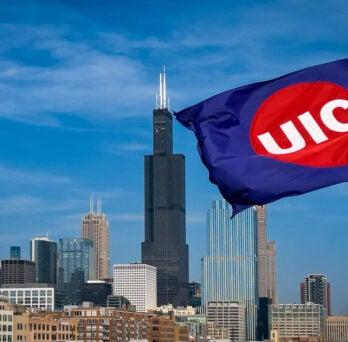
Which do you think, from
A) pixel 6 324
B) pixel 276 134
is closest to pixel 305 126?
pixel 276 134

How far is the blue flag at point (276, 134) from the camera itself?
65.7 ft

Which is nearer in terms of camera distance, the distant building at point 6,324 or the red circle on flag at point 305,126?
the red circle on flag at point 305,126

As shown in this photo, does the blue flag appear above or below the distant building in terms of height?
above

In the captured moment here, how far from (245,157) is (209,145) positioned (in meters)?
0.71

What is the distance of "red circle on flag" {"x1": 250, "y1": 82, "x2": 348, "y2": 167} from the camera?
19922mm

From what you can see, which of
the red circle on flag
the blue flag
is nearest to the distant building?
the blue flag

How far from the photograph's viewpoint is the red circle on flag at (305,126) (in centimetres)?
1992

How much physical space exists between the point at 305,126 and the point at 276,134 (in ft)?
1.68

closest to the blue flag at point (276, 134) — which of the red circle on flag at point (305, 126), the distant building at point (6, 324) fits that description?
the red circle on flag at point (305, 126)

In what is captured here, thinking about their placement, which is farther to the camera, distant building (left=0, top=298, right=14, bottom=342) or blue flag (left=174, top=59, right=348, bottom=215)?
distant building (left=0, top=298, right=14, bottom=342)

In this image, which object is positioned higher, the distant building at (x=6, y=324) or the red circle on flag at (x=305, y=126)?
the red circle on flag at (x=305, y=126)

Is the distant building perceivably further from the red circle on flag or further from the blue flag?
the red circle on flag

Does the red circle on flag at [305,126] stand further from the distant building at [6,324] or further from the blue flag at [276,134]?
the distant building at [6,324]

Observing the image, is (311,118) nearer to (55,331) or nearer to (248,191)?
(248,191)
